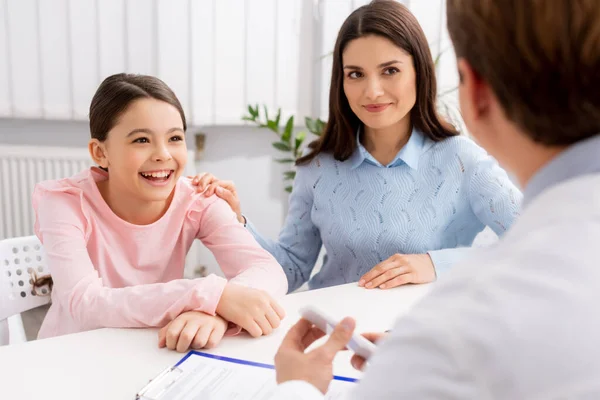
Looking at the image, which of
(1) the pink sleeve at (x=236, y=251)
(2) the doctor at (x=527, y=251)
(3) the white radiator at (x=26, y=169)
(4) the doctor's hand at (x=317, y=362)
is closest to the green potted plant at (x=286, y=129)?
(3) the white radiator at (x=26, y=169)

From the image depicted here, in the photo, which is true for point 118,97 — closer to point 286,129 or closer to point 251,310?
point 251,310

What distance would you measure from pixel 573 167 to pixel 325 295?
2.73 feet

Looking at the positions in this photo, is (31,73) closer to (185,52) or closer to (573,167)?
(185,52)

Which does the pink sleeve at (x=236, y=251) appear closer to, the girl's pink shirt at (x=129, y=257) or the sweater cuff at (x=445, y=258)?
the girl's pink shirt at (x=129, y=257)

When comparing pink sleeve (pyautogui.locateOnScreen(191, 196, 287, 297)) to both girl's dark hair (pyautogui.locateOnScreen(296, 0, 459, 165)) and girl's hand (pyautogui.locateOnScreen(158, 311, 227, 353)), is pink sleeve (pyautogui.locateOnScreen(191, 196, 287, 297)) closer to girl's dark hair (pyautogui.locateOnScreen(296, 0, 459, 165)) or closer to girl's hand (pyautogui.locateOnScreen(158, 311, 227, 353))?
girl's hand (pyautogui.locateOnScreen(158, 311, 227, 353))

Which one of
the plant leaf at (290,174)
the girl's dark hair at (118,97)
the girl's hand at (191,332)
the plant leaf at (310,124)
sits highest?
the girl's dark hair at (118,97)

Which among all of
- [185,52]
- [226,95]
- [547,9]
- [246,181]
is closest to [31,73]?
[185,52]

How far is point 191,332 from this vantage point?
100 cm

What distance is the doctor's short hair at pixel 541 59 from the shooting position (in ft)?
1.40

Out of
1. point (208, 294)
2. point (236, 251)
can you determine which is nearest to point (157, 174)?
point (236, 251)

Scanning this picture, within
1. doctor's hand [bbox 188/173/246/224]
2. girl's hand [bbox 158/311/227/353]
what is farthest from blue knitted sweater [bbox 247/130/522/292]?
girl's hand [bbox 158/311/227/353]

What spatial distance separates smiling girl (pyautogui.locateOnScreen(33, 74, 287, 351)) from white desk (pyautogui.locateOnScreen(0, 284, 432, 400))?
0.09 metres

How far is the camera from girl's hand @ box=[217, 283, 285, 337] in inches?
41.3

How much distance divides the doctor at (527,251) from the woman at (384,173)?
99 centimetres
